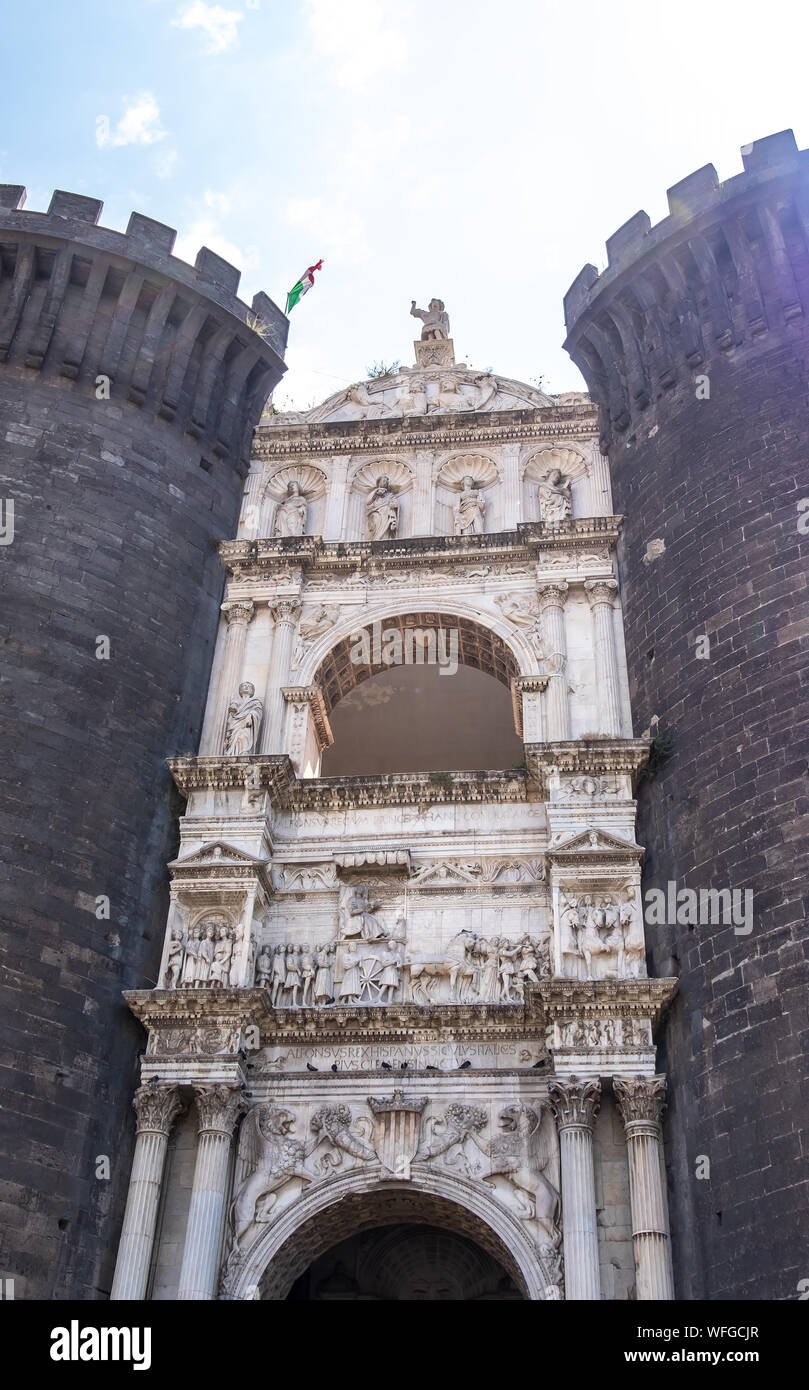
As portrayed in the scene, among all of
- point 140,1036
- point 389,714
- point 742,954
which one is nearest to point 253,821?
point 140,1036

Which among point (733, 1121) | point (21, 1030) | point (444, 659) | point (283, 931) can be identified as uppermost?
point (444, 659)

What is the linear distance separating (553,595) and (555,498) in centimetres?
203

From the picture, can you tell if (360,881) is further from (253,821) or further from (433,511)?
(433,511)

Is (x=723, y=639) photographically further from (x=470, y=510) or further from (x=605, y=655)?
(x=470, y=510)

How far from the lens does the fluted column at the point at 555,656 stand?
15500 mm

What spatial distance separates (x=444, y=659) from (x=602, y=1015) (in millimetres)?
5978

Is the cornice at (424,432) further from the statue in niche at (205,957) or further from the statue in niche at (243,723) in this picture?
the statue in niche at (205,957)

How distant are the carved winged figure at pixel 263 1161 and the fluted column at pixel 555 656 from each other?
16.8ft

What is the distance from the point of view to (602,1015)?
12883 mm

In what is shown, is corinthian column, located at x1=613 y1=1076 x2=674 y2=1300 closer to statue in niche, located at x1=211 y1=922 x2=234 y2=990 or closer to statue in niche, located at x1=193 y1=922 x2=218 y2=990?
statue in niche, located at x1=211 y1=922 x2=234 y2=990
